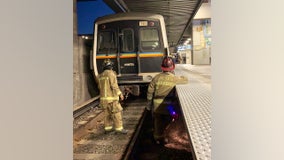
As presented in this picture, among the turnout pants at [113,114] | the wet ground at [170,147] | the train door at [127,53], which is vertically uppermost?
the train door at [127,53]

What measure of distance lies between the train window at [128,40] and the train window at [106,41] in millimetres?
321

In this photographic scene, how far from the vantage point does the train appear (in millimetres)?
7945

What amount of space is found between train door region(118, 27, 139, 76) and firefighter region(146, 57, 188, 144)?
3.00m

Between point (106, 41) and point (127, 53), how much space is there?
30.7 inches

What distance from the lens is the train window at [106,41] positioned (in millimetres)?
8164

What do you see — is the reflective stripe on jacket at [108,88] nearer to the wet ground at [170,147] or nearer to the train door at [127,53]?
the wet ground at [170,147]

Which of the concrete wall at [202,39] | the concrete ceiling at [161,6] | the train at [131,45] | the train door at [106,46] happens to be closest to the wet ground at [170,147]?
the train at [131,45]

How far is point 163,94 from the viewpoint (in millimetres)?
5000

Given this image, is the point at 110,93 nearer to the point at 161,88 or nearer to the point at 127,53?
the point at 161,88
